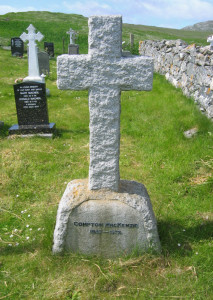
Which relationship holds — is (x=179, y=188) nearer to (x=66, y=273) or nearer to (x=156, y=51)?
(x=66, y=273)

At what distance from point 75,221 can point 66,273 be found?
45 centimetres

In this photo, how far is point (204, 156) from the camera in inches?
170

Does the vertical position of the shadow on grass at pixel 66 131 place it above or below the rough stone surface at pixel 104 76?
below

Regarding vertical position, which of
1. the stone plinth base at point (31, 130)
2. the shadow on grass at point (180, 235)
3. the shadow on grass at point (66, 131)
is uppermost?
the stone plinth base at point (31, 130)

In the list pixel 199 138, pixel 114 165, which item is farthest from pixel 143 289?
pixel 199 138

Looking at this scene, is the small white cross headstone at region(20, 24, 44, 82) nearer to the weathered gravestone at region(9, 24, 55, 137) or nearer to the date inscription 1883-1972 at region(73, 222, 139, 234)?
the weathered gravestone at region(9, 24, 55, 137)

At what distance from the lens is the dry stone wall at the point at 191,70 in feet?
19.5

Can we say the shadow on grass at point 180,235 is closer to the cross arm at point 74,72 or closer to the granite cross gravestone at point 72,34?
the cross arm at point 74,72

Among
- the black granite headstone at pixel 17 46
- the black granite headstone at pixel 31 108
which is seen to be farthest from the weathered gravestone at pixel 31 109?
the black granite headstone at pixel 17 46

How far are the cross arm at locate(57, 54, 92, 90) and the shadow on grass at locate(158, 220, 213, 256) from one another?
169cm

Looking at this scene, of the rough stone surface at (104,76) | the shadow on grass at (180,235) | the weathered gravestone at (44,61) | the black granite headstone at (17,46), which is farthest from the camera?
the black granite headstone at (17,46)

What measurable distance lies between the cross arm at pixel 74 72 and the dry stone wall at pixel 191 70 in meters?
4.05

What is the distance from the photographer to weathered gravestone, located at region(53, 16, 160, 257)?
7.16ft

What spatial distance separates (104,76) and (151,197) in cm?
192
